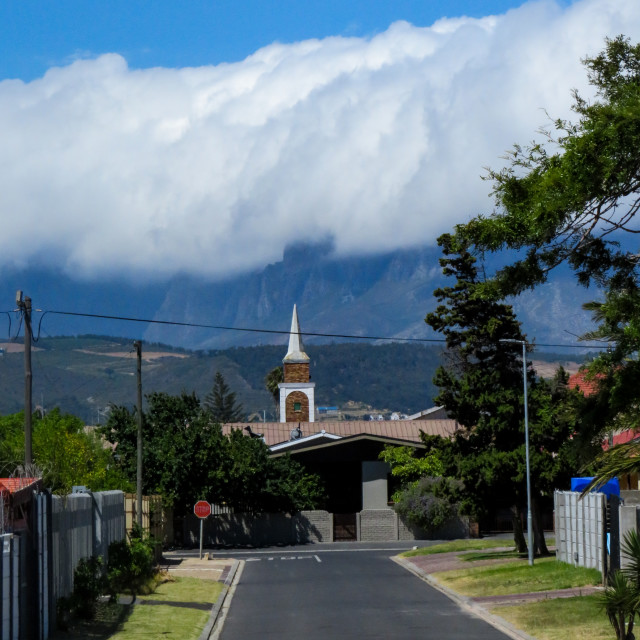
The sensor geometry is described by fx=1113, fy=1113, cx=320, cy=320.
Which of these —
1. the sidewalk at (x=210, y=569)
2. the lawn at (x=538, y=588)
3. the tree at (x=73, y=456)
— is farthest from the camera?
the tree at (x=73, y=456)

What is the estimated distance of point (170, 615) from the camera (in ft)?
82.7

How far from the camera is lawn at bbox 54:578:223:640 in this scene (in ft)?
71.1

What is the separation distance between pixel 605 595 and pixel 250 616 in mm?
11480

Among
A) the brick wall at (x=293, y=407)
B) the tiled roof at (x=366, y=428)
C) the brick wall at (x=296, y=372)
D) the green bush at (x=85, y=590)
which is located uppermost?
the brick wall at (x=296, y=372)

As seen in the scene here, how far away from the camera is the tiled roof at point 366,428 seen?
83.8m

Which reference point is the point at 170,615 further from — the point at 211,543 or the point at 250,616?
the point at 211,543

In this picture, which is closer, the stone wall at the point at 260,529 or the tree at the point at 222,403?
the stone wall at the point at 260,529

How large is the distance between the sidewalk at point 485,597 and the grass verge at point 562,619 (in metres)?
0.27

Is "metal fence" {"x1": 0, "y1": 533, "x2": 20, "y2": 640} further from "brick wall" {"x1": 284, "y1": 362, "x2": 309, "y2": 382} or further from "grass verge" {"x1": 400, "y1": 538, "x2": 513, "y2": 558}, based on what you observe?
"brick wall" {"x1": 284, "y1": 362, "x2": 309, "y2": 382}

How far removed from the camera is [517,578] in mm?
32812

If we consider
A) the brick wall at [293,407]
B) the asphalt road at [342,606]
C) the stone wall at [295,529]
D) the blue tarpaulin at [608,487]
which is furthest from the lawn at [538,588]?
the brick wall at [293,407]

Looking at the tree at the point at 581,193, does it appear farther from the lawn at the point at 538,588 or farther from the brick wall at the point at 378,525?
the brick wall at the point at 378,525

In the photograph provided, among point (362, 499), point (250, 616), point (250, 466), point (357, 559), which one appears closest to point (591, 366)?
point (250, 616)

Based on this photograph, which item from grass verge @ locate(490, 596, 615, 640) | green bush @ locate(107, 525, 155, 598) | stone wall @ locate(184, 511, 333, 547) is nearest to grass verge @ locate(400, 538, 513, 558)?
stone wall @ locate(184, 511, 333, 547)
